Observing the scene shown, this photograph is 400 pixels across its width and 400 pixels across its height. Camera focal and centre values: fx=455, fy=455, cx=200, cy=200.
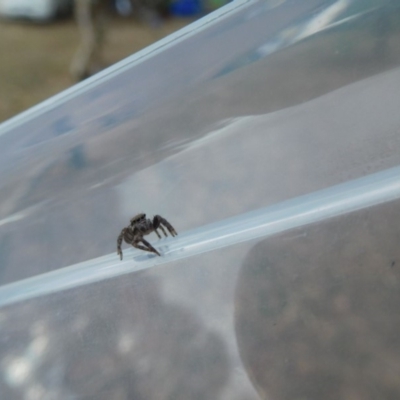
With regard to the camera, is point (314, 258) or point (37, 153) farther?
point (37, 153)

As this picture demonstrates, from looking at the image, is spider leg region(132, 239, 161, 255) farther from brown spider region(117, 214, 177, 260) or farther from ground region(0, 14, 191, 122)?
ground region(0, 14, 191, 122)

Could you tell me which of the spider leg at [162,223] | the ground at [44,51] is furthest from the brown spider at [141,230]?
the ground at [44,51]

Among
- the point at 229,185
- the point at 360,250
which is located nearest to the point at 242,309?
the point at 360,250

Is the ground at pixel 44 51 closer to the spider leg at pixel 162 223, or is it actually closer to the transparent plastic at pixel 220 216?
the transparent plastic at pixel 220 216

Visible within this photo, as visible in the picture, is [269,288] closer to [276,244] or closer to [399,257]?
[276,244]

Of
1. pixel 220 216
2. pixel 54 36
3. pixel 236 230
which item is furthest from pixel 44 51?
pixel 236 230

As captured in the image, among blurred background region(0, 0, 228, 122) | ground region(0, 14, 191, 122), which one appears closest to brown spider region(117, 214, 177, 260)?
ground region(0, 14, 191, 122)
